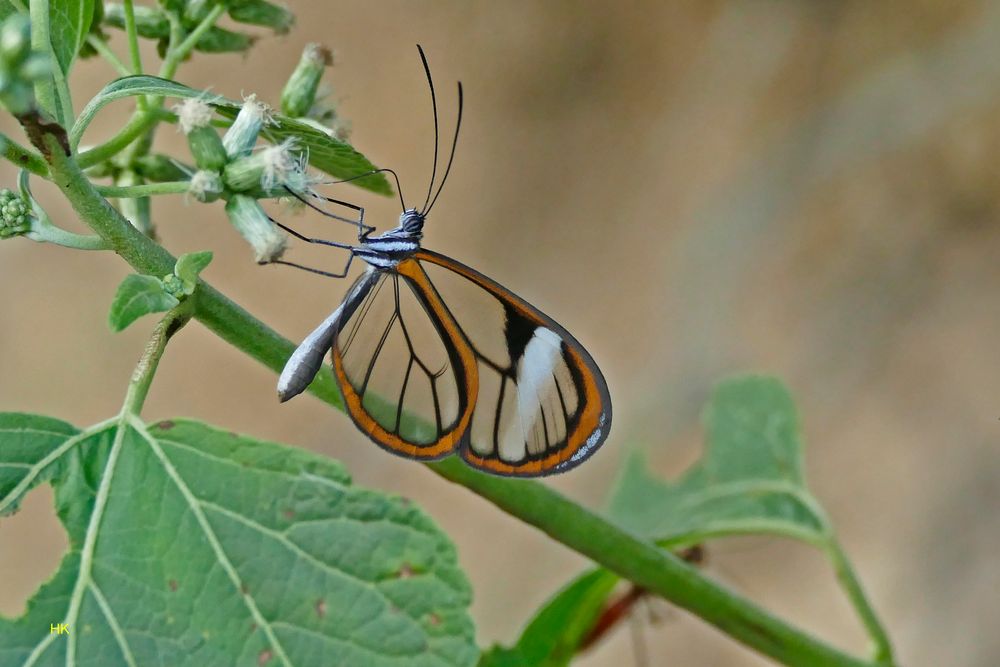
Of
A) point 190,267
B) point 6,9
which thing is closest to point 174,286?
point 190,267

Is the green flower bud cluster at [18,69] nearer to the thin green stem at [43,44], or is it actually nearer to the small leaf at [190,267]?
the thin green stem at [43,44]

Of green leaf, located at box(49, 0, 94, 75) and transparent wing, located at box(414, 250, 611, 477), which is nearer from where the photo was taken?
green leaf, located at box(49, 0, 94, 75)

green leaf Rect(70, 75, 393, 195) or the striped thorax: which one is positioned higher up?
the striped thorax

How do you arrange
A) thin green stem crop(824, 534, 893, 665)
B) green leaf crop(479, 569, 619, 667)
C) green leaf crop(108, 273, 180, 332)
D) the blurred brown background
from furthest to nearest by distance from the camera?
the blurred brown background
green leaf crop(479, 569, 619, 667)
thin green stem crop(824, 534, 893, 665)
green leaf crop(108, 273, 180, 332)

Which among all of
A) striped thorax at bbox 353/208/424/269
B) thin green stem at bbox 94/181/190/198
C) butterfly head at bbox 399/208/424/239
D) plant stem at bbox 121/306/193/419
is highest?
butterfly head at bbox 399/208/424/239

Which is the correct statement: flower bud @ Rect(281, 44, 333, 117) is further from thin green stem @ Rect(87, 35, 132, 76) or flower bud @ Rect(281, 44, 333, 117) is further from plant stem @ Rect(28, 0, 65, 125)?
plant stem @ Rect(28, 0, 65, 125)

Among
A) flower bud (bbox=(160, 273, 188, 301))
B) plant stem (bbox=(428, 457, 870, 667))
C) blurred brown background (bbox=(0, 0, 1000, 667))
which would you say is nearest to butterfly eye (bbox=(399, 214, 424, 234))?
plant stem (bbox=(428, 457, 870, 667))

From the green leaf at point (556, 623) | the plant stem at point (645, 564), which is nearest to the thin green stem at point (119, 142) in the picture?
the plant stem at point (645, 564)
